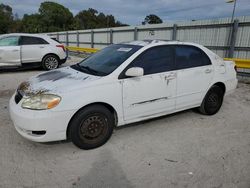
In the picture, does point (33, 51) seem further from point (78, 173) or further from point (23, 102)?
point (78, 173)

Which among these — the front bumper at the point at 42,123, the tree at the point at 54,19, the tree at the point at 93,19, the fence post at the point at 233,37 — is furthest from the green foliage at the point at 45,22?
the front bumper at the point at 42,123

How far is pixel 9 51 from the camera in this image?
8750 mm

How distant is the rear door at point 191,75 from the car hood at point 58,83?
1629mm

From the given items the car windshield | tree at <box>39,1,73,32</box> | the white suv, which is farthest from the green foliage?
the car windshield

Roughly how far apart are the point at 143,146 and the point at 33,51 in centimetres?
767

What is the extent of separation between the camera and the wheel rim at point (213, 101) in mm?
4543

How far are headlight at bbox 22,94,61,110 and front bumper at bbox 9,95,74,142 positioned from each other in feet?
0.18

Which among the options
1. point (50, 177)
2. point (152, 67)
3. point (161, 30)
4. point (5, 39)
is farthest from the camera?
point (161, 30)

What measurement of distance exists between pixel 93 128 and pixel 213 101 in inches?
108

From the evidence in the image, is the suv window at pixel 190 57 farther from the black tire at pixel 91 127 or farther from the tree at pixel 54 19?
the tree at pixel 54 19

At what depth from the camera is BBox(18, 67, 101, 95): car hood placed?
9.97ft

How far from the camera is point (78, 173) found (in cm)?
275

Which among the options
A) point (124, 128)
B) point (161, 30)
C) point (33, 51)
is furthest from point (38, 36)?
point (124, 128)

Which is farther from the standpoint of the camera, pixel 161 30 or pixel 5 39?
pixel 161 30
